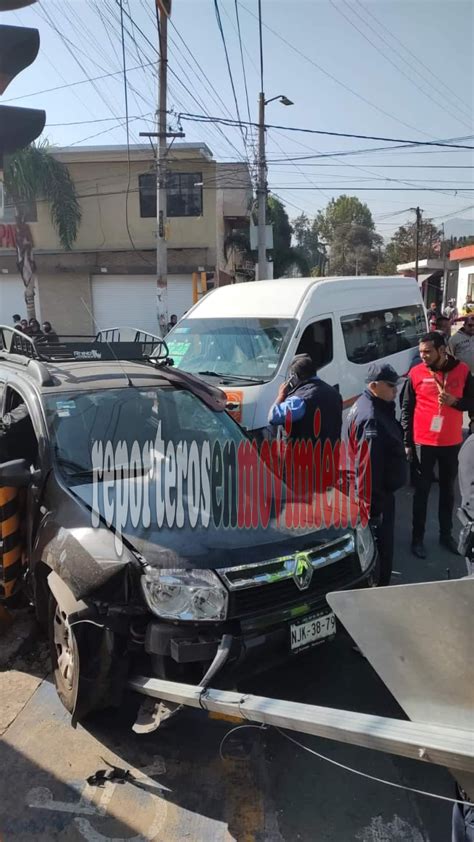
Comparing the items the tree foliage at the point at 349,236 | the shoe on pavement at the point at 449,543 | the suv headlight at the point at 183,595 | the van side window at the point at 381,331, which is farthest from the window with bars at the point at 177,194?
the tree foliage at the point at 349,236

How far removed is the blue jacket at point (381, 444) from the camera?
3840mm

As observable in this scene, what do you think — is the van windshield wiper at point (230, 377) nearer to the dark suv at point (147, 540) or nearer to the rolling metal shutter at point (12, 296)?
the dark suv at point (147, 540)

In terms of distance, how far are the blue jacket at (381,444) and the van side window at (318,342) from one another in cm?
246

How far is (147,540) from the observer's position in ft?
8.61

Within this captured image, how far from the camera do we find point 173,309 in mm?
20547

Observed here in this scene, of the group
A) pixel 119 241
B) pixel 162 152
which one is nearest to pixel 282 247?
pixel 119 241

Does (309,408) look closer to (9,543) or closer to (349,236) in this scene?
(9,543)

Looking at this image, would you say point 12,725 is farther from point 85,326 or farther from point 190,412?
point 85,326

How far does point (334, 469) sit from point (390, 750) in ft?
8.73

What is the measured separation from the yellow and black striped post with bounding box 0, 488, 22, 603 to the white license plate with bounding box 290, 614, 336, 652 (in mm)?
1771

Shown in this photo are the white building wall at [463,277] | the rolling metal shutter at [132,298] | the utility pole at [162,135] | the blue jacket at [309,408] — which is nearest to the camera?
the blue jacket at [309,408]

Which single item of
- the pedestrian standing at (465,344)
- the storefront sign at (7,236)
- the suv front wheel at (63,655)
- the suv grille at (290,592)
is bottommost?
the suv front wheel at (63,655)

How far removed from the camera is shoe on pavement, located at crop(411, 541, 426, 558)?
4.82 metres

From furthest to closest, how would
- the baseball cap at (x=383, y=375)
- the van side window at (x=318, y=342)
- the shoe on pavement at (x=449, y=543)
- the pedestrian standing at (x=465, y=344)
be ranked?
1. the pedestrian standing at (x=465, y=344)
2. the van side window at (x=318, y=342)
3. the shoe on pavement at (x=449, y=543)
4. the baseball cap at (x=383, y=375)
